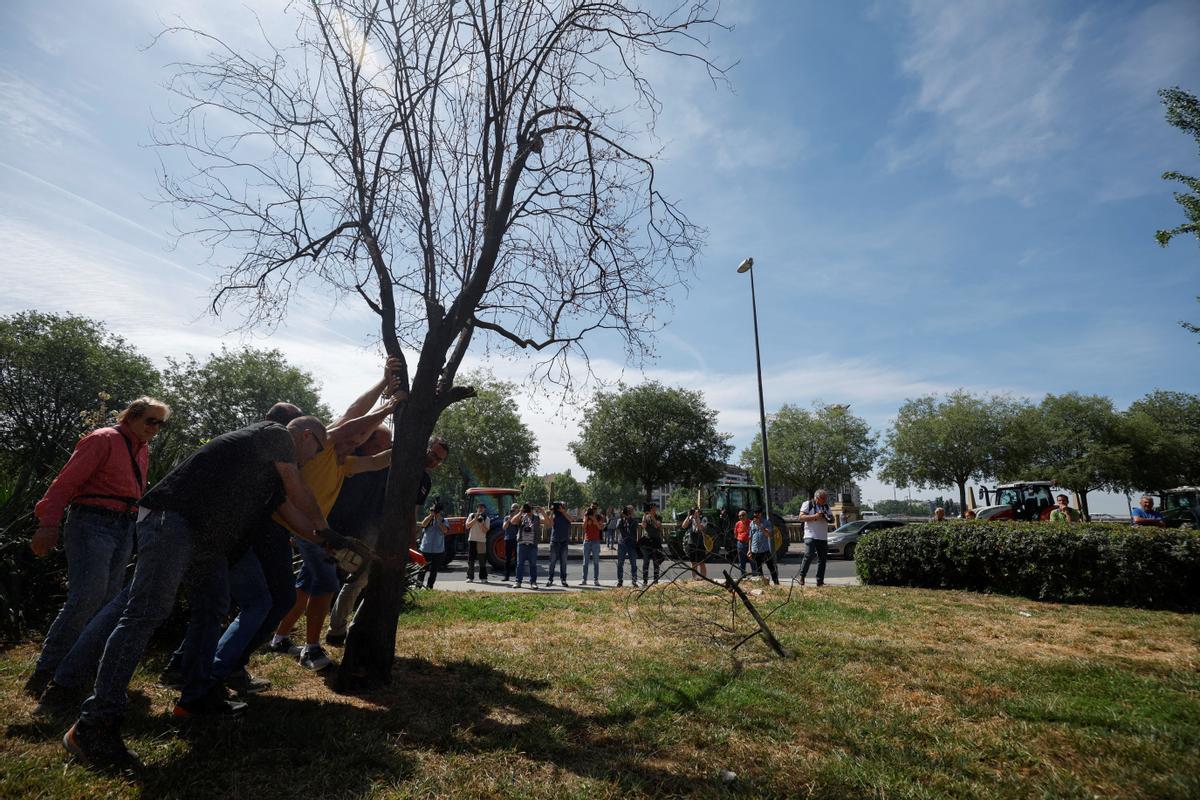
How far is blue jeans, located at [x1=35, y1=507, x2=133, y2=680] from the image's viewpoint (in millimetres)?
3232

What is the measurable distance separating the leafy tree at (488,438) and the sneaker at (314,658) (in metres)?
30.7

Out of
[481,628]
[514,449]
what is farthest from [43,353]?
[481,628]

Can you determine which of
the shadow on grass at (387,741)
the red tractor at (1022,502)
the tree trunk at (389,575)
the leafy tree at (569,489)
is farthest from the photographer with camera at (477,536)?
the leafy tree at (569,489)

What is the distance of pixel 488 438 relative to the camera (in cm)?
3591

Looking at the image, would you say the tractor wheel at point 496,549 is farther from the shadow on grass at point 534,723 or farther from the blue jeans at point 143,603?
the blue jeans at point 143,603

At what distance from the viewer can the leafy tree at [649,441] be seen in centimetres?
3095

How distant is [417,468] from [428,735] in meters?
1.66

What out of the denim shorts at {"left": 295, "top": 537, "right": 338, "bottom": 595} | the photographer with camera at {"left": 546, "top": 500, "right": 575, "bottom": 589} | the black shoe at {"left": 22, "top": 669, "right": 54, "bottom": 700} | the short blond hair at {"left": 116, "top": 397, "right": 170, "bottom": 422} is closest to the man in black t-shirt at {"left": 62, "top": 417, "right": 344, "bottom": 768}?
the black shoe at {"left": 22, "top": 669, "right": 54, "bottom": 700}

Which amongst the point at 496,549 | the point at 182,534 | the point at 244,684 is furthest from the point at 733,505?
the point at 182,534

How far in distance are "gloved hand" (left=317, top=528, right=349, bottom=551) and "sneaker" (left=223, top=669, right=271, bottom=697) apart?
1.03m

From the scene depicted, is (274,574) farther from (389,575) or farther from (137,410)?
(137,410)

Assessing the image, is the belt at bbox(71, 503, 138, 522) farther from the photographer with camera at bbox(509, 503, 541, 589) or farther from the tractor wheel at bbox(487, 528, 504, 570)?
the tractor wheel at bbox(487, 528, 504, 570)

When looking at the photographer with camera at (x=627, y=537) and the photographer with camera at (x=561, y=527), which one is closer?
the photographer with camera at (x=627, y=537)

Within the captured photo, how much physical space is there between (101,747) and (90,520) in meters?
1.48
